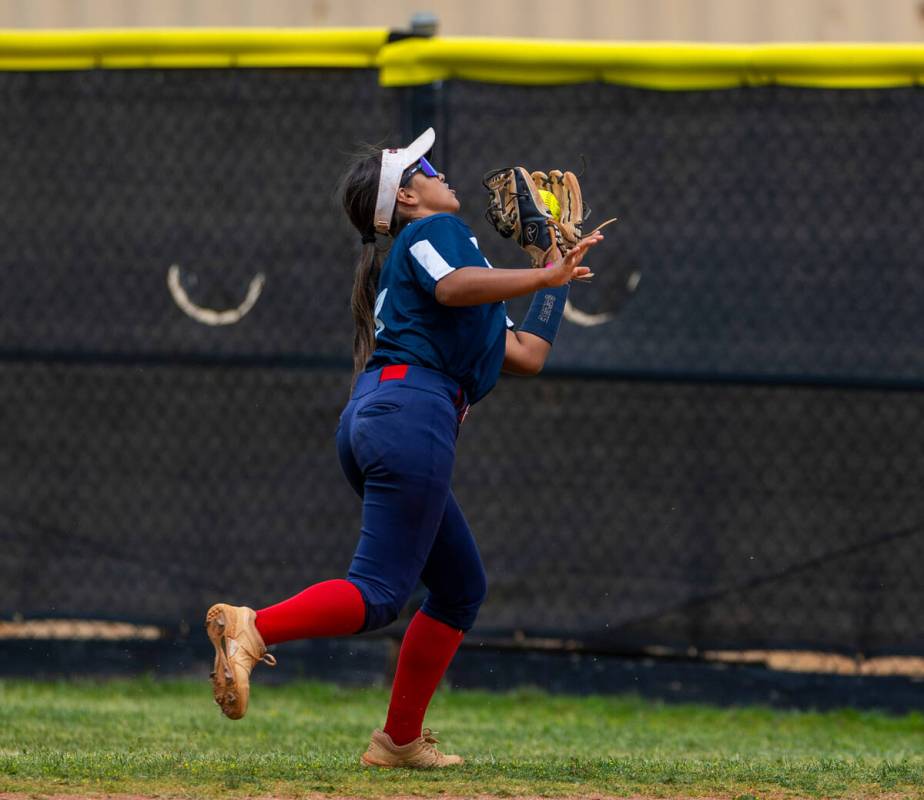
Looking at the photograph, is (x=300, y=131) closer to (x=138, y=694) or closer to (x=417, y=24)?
(x=417, y=24)

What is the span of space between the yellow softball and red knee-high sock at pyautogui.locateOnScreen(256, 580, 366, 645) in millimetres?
1191

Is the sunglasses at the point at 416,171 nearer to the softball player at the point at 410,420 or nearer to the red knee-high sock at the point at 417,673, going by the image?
the softball player at the point at 410,420

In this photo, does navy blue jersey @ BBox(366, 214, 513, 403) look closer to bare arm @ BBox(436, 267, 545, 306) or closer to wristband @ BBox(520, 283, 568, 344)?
bare arm @ BBox(436, 267, 545, 306)

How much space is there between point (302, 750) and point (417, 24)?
2854 millimetres

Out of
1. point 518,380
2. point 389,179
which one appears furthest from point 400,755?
point 518,380

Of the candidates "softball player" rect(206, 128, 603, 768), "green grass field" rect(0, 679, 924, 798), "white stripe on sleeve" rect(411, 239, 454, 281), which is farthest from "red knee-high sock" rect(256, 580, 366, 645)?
"white stripe on sleeve" rect(411, 239, 454, 281)

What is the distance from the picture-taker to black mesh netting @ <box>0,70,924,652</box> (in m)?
5.82

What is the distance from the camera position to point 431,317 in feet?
13.3

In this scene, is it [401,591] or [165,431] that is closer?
[401,591]

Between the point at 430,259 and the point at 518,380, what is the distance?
2020mm

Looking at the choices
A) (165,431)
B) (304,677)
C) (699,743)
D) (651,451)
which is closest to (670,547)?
(651,451)

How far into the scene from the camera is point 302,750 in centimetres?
468

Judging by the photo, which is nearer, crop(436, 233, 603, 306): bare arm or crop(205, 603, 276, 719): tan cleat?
crop(205, 603, 276, 719): tan cleat

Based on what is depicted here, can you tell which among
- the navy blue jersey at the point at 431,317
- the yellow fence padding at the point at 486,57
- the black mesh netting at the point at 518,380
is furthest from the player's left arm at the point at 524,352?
the yellow fence padding at the point at 486,57
